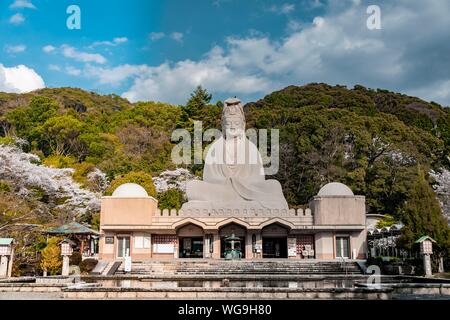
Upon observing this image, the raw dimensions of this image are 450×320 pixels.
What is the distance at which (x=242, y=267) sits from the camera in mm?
21969

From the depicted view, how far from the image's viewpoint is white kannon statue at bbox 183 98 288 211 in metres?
28.4

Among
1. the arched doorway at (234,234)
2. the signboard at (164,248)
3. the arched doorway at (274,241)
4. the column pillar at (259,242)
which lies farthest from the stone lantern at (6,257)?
the arched doorway at (274,241)

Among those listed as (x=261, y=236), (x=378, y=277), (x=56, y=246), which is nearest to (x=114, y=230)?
(x=56, y=246)

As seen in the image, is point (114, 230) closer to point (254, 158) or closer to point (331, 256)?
point (254, 158)

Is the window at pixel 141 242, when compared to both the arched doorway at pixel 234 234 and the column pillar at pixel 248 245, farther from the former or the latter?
the column pillar at pixel 248 245

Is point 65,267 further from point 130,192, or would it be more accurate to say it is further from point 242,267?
point 130,192

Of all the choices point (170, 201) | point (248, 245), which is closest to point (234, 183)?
point (248, 245)

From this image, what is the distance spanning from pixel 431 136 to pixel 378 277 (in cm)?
3330

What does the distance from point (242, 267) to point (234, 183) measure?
27.3ft

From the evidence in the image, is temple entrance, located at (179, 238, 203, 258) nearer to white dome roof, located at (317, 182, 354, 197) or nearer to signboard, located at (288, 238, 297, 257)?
signboard, located at (288, 238, 297, 257)

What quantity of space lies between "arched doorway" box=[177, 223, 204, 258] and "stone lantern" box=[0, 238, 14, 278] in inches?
389

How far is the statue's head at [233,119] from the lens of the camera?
31562mm

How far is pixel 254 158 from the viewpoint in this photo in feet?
101

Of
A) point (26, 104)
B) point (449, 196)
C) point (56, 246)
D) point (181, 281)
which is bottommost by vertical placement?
point (181, 281)
